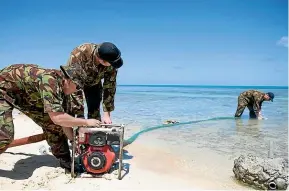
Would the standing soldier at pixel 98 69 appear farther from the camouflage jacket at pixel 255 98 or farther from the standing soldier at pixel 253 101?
the camouflage jacket at pixel 255 98

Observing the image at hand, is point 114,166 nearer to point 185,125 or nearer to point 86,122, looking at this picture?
point 86,122

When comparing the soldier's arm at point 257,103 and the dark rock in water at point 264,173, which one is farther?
the soldier's arm at point 257,103

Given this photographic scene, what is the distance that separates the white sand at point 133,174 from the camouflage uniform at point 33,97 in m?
0.40

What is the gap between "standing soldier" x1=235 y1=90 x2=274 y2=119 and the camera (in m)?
11.7

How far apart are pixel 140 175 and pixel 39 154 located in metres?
1.69

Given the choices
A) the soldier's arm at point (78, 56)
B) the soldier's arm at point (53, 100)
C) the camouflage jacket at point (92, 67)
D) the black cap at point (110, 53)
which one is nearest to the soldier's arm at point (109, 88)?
the camouflage jacket at point (92, 67)

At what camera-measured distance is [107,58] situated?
3.79 m

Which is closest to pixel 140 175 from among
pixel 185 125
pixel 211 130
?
pixel 211 130

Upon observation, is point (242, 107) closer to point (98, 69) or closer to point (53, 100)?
point (98, 69)

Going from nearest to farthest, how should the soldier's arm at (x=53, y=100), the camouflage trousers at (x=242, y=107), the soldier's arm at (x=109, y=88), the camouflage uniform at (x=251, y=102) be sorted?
the soldier's arm at (x=53, y=100) < the soldier's arm at (x=109, y=88) < the camouflage uniform at (x=251, y=102) < the camouflage trousers at (x=242, y=107)

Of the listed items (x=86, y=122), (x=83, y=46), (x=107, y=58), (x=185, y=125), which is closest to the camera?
(x=86, y=122)

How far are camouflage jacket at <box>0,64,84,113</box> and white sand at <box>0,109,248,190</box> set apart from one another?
802 mm

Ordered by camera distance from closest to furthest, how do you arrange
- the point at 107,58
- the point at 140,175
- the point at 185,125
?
the point at 107,58 < the point at 140,175 < the point at 185,125

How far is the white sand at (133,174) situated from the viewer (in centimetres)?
361
